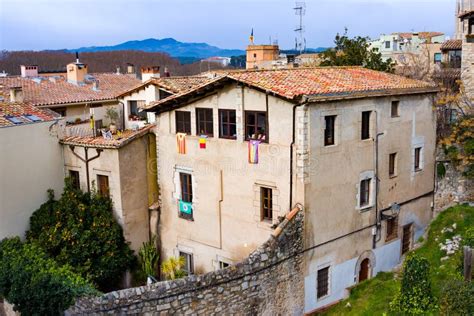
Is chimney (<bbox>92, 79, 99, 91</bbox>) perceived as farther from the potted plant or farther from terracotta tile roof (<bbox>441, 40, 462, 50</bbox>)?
terracotta tile roof (<bbox>441, 40, 462, 50</bbox>)

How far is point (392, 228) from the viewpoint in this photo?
2233cm

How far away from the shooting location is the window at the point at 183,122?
69.6ft

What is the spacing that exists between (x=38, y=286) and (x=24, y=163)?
23.4 feet

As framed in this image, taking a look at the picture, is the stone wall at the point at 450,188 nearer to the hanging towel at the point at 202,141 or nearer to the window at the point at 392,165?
the window at the point at 392,165

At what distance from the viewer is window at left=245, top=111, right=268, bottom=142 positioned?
18.7 metres

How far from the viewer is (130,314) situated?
50.7 ft

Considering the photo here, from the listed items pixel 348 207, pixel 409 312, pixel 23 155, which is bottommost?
pixel 409 312

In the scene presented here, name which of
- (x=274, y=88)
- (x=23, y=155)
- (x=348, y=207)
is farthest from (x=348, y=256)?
(x=23, y=155)

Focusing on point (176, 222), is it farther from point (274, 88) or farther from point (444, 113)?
point (444, 113)

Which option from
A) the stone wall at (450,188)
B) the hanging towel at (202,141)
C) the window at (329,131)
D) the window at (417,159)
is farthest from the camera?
the stone wall at (450,188)

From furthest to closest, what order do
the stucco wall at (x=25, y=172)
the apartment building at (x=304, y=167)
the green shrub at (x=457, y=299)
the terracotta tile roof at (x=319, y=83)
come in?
the stucco wall at (x=25, y=172), the apartment building at (x=304, y=167), the terracotta tile roof at (x=319, y=83), the green shrub at (x=457, y=299)

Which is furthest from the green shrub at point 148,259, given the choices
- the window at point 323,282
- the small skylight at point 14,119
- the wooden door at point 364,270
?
the wooden door at point 364,270

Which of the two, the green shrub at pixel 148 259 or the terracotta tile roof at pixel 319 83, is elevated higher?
the terracotta tile roof at pixel 319 83

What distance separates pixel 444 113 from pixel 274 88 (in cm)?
1261
